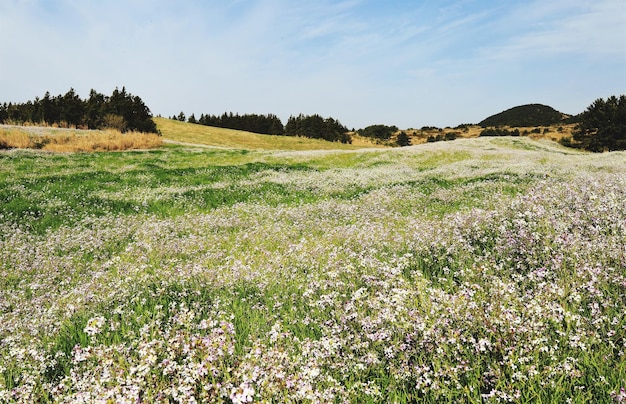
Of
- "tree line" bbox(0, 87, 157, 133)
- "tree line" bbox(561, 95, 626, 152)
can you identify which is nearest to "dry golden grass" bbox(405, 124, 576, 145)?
"tree line" bbox(561, 95, 626, 152)

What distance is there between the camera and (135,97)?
6625 centimetres

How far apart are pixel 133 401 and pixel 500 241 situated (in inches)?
219

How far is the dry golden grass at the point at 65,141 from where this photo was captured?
39031 mm

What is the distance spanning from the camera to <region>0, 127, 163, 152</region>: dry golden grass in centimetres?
3903

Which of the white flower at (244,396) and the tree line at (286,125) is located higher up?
the tree line at (286,125)

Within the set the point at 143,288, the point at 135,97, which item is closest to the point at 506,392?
the point at 143,288

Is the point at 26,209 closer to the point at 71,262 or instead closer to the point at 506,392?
the point at 71,262

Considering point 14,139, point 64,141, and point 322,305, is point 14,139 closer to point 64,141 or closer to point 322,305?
point 64,141

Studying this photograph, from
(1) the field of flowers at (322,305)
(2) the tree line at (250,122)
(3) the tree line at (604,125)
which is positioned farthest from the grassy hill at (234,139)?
(1) the field of flowers at (322,305)

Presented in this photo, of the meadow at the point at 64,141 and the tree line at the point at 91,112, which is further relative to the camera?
the tree line at the point at 91,112

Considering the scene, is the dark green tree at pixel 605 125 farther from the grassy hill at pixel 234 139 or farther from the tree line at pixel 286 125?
the tree line at pixel 286 125

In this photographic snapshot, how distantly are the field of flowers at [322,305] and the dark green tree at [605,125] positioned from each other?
68.6m

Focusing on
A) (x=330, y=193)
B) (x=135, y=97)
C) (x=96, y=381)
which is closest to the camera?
(x=96, y=381)

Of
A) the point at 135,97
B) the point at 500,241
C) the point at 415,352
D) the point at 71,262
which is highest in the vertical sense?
the point at 135,97
